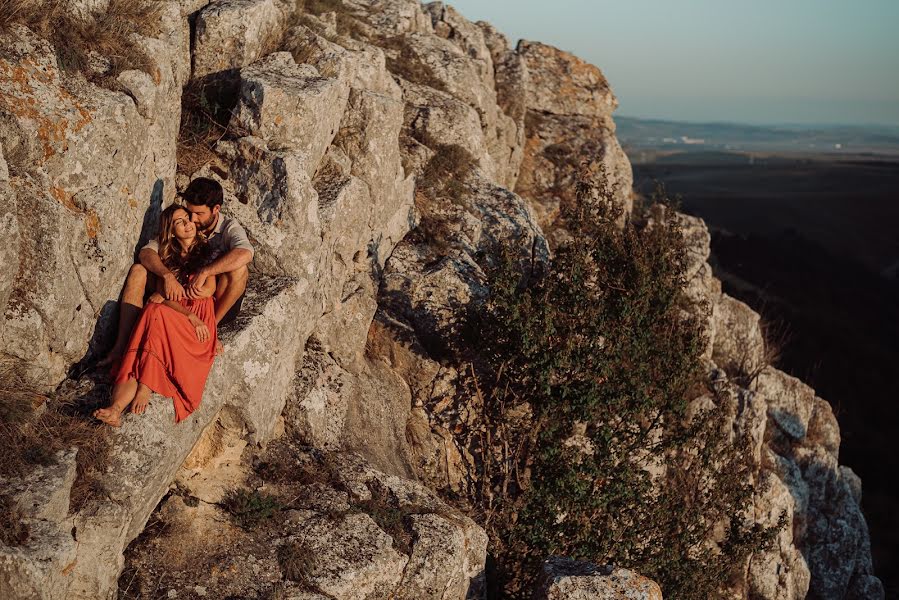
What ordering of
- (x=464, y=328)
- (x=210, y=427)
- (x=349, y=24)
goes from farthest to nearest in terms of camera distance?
(x=349, y=24)
(x=464, y=328)
(x=210, y=427)

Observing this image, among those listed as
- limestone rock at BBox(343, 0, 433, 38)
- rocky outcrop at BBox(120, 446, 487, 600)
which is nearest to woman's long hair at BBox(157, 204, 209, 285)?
rocky outcrop at BBox(120, 446, 487, 600)

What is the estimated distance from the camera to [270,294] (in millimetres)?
9320

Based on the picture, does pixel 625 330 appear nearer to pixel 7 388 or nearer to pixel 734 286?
pixel 7 388

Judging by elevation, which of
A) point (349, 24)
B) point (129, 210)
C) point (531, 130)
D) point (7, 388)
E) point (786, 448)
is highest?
point (349, 24)

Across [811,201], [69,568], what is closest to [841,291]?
[69,568]

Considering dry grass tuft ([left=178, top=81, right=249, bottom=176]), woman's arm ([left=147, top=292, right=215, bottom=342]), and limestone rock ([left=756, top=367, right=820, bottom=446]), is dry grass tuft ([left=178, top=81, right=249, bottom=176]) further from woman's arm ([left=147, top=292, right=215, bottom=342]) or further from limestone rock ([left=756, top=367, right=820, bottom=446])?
limestone rock ([left=756, top=367, right=820, bottom=446])

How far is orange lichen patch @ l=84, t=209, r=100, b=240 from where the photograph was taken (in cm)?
790

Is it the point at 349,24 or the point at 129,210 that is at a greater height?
the point at 349,24

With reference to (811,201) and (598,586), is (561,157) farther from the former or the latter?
(811,201)

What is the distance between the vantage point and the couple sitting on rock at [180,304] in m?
7.57

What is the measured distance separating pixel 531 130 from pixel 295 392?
13100 mm

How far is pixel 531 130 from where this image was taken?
21.0 m

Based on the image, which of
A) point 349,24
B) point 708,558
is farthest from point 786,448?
point 349,24

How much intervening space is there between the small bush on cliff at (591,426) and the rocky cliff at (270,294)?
778mm
